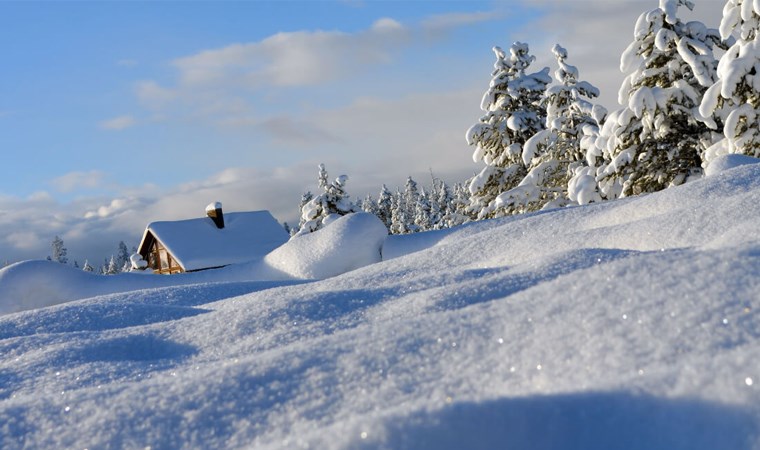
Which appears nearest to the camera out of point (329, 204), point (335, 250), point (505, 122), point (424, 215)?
point (335, 250)

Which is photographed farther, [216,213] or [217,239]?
[216,213]

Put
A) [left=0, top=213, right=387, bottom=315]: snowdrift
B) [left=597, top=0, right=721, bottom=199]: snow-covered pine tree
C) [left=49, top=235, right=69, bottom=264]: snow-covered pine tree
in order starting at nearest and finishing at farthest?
[left=0, top=213, right=387, bottom=315]: snowdrift < [left=597, top=0, right=721, bottom=199]: snow-covered pine tree < [left=49, top=235, right=69, bottom=264]: snow-covered pine tree

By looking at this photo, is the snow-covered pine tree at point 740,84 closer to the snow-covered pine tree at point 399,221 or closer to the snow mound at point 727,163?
the snow mound at point 727,163

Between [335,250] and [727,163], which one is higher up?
[727,163]

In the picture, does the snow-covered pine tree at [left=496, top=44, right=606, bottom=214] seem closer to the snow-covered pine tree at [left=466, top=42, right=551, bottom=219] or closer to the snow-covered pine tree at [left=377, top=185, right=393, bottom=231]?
the snow-covered pine tree at [left=466, top=42, right=551, bottom=219]

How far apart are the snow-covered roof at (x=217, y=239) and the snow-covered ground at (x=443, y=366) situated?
2663 cm

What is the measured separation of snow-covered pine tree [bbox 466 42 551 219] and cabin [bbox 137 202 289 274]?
12118 millimetres

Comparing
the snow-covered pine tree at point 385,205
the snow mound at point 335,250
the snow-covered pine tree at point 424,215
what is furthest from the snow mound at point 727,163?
the snow-covered pine tree at point 385,205

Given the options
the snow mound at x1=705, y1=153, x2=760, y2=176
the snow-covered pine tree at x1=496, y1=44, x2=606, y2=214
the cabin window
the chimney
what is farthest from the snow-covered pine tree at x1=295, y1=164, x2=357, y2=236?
the snow mound at x1=705, y1=153, x2=760, y2=176

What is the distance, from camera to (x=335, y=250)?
33.5 feet

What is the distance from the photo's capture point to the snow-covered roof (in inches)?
1208

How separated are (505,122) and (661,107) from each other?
8.81 meters

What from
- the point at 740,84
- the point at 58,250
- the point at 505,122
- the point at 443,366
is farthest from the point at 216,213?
the point at 58,250

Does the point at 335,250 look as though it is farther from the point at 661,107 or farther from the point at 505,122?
the point at 505,122
